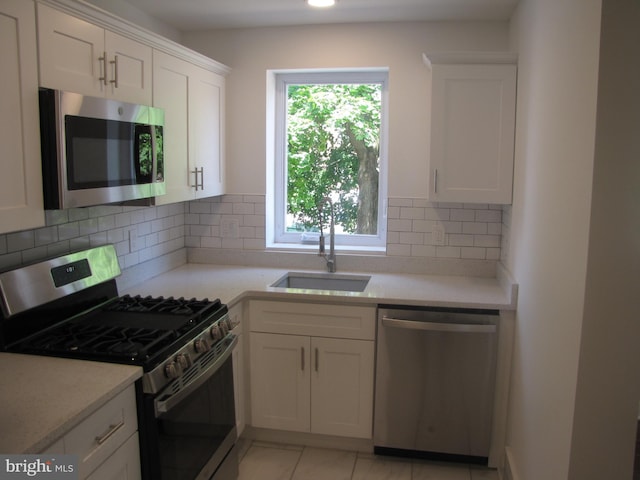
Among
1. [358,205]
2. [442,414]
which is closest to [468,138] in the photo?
[358,205]

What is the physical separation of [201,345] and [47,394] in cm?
69

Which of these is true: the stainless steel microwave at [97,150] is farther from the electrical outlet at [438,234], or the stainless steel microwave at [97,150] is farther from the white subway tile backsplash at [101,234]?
the electrical outlet at [438,234]

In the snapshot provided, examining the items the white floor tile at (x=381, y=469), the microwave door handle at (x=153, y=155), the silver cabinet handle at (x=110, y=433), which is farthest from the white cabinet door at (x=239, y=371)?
the silver cabinet handle at (x=110, y=433)

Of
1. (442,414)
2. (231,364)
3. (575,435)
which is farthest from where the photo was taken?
(442,414)

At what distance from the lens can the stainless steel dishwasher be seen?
9.18 ft

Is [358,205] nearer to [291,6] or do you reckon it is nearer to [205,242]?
[205,242]

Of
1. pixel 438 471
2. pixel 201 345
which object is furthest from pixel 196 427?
pixel 438 471

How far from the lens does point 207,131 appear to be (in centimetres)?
328

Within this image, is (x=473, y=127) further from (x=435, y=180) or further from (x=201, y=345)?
(x=201, y=345)

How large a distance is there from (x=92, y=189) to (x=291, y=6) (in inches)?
61.6

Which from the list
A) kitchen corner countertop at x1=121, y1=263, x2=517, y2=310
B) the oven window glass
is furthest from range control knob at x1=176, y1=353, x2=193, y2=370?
kitchen corner countertop at x1=121, y1=263, x2=517, y2=310

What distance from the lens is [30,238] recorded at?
230cm

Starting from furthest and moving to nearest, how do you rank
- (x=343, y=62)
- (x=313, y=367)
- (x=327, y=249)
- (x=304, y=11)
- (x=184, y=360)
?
(x=327, y=249), (x=343, y=62), (x=304, y=11), (x=313, y=367), (x=184, y=360)

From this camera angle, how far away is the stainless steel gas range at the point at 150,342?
1.97 m
